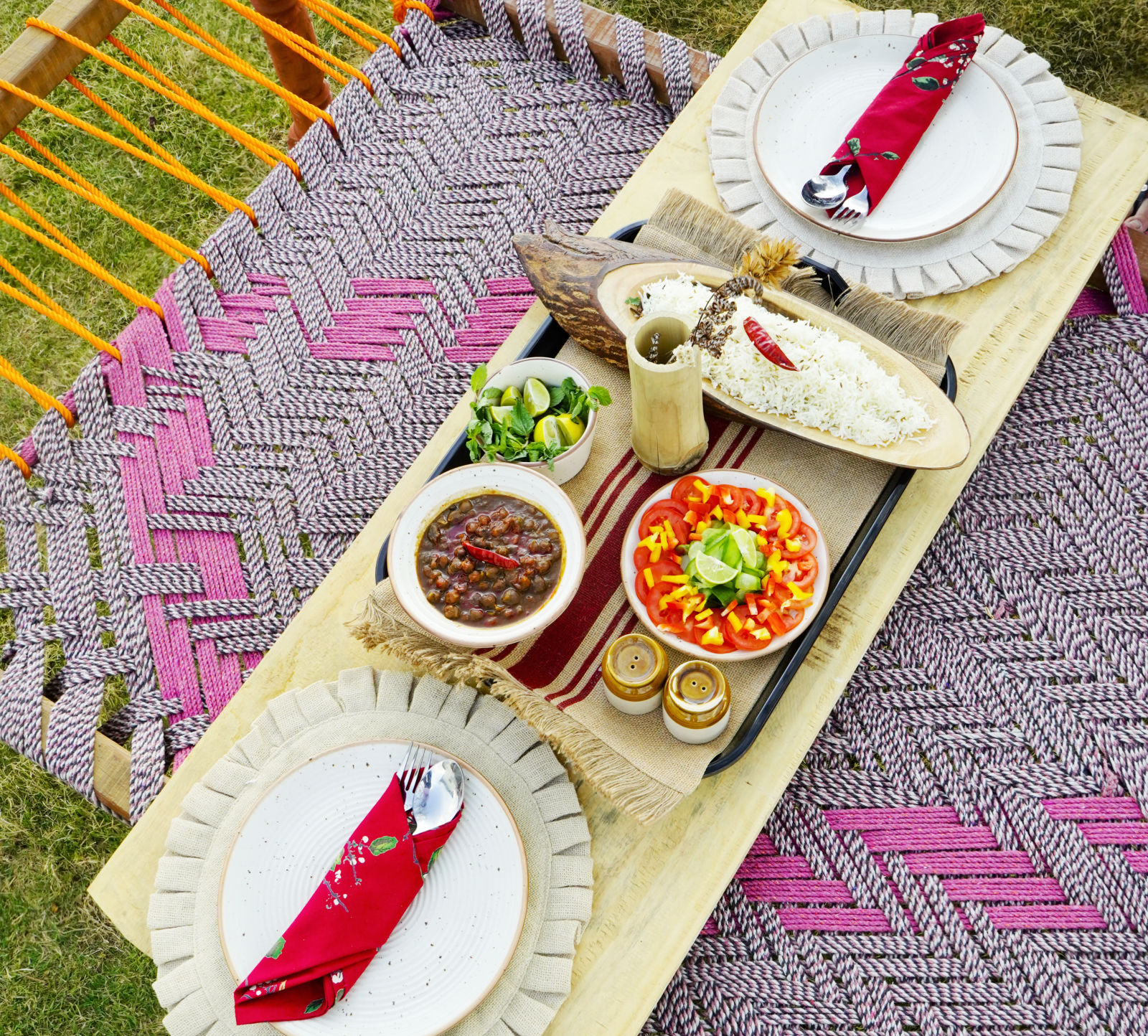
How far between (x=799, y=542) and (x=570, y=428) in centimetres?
44

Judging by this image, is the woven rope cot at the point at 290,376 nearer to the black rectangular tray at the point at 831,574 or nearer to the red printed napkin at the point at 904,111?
the black rectangular tray at the point at 831,574

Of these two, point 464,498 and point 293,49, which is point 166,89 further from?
point 464,498

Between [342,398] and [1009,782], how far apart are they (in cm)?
169

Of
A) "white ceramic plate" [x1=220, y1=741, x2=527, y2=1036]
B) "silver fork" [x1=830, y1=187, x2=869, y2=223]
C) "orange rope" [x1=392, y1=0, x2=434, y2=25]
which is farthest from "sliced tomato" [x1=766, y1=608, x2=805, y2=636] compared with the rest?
"orange rope" [x1=392, y1=0, x2=434, y2=25]

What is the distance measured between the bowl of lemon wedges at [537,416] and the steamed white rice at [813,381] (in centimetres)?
20

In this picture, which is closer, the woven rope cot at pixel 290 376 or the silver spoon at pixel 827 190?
the silver spoon at pixel 827 190

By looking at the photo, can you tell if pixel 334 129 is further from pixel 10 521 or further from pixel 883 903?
pixel 883 903

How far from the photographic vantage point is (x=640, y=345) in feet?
5.22

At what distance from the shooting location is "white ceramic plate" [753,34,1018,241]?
6.28ft

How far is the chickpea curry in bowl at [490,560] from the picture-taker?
1538 mm

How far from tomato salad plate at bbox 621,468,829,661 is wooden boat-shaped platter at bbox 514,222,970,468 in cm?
14

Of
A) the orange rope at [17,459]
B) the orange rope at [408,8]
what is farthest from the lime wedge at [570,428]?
the orange rope at [408,8]

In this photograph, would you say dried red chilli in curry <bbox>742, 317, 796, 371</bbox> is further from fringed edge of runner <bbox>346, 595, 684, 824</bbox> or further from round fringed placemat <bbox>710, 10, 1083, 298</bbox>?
fringed edge of runner <bbox>346, 595, 684, 824</bbox>

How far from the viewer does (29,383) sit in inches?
85.4
